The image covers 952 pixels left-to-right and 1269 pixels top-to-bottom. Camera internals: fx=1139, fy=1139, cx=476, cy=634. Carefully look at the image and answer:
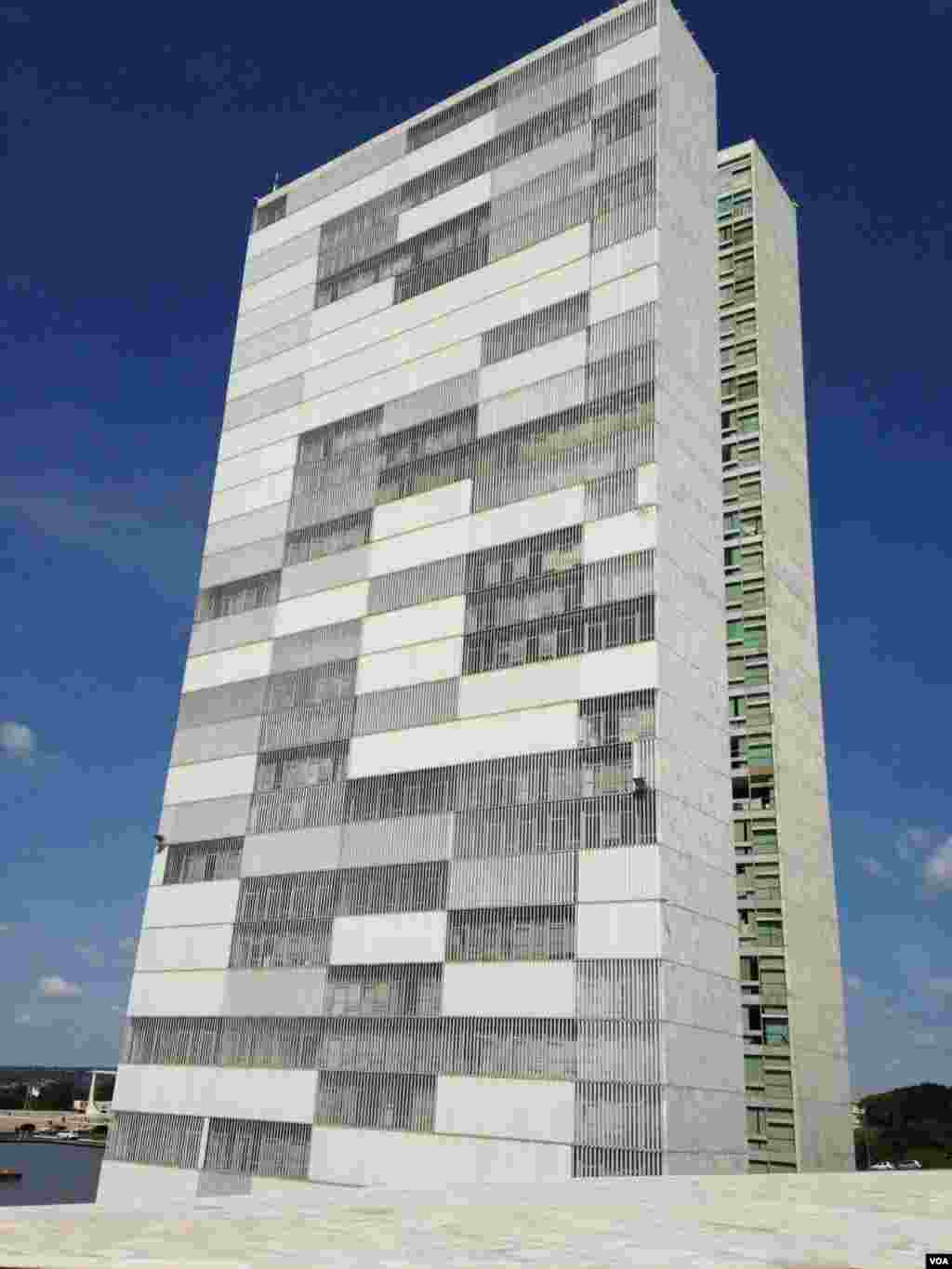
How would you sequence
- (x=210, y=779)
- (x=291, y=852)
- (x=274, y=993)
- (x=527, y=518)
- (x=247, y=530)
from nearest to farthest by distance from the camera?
(x=274, y=993), (x=527, y=518), (x=291, y=852), (x=210, y=779), (x=247, y=530)

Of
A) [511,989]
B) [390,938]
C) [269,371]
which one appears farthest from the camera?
[269,371]

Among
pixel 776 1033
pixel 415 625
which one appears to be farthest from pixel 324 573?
pixel 776 1033

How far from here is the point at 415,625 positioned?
63781 mm

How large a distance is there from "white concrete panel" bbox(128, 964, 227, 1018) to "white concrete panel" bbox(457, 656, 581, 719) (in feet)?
68.4

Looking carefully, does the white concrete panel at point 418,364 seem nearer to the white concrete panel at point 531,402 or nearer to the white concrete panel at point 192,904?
the white concrete panel at point 531,402

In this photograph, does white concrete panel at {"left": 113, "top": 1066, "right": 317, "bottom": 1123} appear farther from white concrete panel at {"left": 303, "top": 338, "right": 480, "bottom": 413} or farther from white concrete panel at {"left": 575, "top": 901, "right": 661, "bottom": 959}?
white concrete panel at {"left": 303, "top": 338, "right": 480, "bottom": 413}

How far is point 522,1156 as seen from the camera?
164ft

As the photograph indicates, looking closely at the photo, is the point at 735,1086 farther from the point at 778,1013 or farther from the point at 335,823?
the point at 335,823

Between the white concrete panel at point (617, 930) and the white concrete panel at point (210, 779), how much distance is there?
23997 mm

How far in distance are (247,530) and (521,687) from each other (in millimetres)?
25436

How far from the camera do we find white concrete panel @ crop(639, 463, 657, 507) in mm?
58094

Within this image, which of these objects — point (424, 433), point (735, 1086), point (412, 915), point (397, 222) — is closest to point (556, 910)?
point (412, 915)

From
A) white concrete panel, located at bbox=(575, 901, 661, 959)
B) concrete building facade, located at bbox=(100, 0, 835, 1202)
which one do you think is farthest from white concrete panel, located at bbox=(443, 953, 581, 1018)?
white concrete panel, located at bbox=(575, 901, 661, 959)

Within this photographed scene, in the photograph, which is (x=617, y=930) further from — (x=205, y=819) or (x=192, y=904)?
(x=205, y=819)
